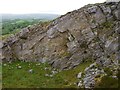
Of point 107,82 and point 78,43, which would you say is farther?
point 78,43

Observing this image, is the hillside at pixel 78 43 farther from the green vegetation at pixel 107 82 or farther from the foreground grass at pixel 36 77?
the foreground grass at pixel 36 77

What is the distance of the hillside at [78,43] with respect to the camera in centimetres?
5594

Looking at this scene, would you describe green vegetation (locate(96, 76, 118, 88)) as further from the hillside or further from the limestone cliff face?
the limestone cliff face

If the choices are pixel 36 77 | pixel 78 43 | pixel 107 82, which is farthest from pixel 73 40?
pixel 107 82

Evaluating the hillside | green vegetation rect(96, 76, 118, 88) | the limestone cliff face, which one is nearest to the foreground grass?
the hillside

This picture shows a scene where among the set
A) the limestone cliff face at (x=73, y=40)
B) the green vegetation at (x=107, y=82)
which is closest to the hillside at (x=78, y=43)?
the limestone cliff face at (x=73, y=40)

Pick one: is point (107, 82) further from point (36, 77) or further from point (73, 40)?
point (73, 40)

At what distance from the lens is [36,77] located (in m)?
57.8

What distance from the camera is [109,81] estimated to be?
49.4 meters

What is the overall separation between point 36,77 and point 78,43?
10538 mm

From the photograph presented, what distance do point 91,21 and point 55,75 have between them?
13500 mm

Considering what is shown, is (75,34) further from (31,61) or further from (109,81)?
(109,81)

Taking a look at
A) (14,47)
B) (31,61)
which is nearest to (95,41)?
(31,61)

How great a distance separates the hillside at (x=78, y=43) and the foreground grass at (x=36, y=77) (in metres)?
1.55
